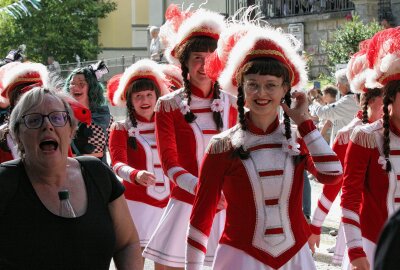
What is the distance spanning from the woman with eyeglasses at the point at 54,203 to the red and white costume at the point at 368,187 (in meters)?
1.27

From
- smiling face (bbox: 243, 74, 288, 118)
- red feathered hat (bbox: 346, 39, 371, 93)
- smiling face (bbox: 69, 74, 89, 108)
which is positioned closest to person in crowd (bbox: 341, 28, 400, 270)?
smiling face (bbox: 243, 74, 288, 118)

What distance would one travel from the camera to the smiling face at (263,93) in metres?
4.52

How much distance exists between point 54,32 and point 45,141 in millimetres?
33661

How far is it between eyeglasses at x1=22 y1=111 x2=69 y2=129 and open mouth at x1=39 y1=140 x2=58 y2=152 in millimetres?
72

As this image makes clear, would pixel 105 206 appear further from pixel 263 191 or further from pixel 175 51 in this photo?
pixel 175 51

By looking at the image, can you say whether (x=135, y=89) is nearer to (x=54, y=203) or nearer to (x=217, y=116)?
(x=217, y=116)

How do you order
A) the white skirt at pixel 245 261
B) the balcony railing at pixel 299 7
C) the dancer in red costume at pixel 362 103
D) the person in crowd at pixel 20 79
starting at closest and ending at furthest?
the white skirt at pixel 245 261 < the dancer in red costume at pixel 362 103 < the person in crowd at pixel 20 79 < the balcony railing at pixel 299 7

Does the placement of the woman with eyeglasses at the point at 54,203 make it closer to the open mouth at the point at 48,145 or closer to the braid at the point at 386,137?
the open mouth at the point at 48,145

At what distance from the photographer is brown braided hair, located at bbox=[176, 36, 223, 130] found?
19.6 ft

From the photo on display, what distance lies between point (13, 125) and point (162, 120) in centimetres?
198

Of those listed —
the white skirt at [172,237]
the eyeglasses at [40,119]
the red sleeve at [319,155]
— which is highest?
the eyeglasses at [40,119]

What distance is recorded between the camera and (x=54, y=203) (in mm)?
3816

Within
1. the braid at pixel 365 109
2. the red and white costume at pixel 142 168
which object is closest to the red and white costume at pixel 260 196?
the braid at pixel 365 109

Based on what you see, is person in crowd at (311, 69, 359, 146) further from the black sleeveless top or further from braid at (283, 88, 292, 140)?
the black sleeveless top
